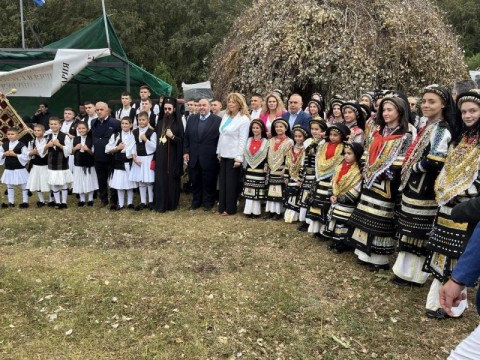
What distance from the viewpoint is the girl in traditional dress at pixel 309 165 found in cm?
568

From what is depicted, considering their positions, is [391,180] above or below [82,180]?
above

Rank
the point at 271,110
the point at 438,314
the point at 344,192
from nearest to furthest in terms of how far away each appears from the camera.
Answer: the point at 438,314 < the point at 344,192 < the point at 271,110

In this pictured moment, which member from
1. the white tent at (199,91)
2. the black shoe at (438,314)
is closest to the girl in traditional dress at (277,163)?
the black shoe at (438,314)

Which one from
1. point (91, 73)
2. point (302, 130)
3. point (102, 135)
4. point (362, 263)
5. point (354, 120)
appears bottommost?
point (362, 263)

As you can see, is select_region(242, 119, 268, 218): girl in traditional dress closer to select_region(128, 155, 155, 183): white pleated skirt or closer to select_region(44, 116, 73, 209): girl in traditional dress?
select_region(128, 155, 155, 183): white pleated skirt

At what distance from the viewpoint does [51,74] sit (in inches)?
326

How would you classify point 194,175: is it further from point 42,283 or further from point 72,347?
point 72,347

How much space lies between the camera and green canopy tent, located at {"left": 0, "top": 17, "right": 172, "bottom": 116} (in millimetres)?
9211

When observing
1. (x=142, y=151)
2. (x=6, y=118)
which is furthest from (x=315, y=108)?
(x=6, y=118)

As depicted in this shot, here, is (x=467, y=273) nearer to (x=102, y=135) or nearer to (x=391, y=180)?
(x=391, y=180)

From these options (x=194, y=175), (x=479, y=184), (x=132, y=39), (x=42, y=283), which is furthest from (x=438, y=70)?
(x=132, y=39)

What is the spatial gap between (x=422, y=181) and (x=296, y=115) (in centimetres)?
300

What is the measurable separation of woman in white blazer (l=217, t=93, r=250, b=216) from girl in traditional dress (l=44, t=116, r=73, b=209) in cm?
253

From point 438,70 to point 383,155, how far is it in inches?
215
